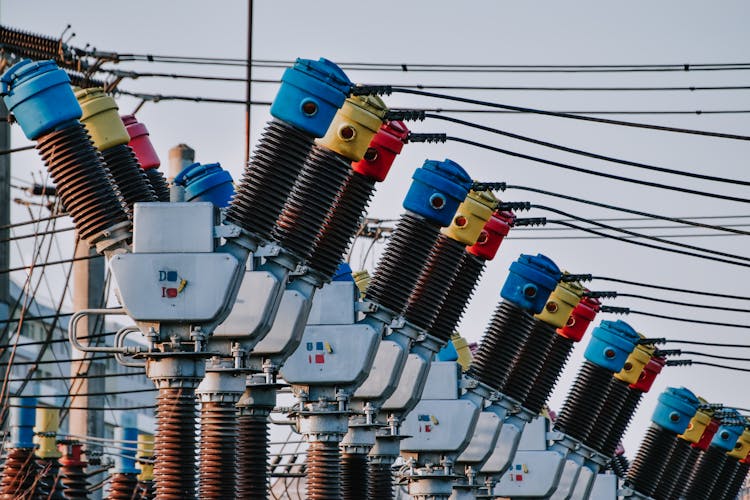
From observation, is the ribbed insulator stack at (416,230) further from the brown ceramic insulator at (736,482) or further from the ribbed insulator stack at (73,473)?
the brown ceramic insulator at (736,482)

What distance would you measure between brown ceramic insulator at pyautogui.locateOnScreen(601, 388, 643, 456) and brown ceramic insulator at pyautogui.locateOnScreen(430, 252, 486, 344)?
777cm

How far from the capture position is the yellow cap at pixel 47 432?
19003 mm

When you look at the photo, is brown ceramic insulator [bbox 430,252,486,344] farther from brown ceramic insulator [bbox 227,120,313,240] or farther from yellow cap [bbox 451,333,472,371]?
brown ceramic insulator [bbox 227,120,313,240]

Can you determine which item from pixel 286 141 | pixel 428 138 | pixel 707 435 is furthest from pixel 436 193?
pixel 707 435

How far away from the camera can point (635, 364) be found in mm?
27094

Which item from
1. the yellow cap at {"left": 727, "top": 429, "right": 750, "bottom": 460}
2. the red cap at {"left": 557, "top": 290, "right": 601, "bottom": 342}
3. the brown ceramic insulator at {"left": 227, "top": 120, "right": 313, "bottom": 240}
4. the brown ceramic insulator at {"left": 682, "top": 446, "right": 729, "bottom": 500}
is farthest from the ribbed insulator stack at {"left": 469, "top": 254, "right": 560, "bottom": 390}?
the yellow cap at {"left": 727, "top": 429, "right": 750, "bottom": 460}

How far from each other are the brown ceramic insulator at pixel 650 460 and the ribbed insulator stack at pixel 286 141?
59.3 feet

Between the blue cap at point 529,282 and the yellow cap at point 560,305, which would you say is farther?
the yellow cap at point 560,305

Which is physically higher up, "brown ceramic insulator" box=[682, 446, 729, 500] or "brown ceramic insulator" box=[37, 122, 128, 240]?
"brown ceramic insulator" box=[682, 446, 729, 500]

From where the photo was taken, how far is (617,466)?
30.0 meters

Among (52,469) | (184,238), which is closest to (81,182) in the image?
(184,238)

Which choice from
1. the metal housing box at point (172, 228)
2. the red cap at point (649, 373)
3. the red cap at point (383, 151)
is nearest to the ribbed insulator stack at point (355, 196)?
the red cap at point (383, 151)

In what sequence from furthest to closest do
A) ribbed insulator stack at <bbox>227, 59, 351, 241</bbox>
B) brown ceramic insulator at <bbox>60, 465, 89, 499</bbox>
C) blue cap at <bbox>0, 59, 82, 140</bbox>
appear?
brown ceramic insulator at <bbox>60, 465, 89, 499</bbox>
ribbed insulator stack at <bbox>227, 59, 351, 241</bbox>
blue cap at <bbox>0, 59, 82, 140</bbox>

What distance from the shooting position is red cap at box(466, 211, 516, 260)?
19.5m
